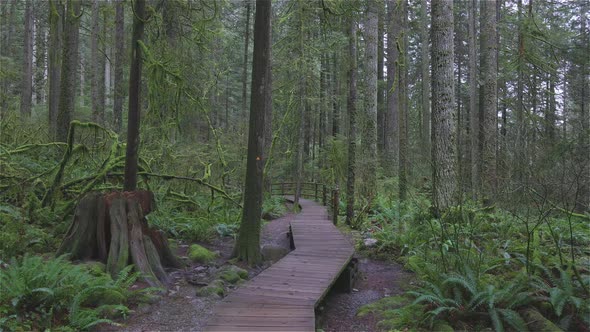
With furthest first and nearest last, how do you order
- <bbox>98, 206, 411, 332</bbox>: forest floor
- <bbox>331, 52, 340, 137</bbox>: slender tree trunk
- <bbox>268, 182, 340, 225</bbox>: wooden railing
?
<bbox>331, 52, 340, 137</bbox>: slender tree trunk
<bbox>268, 182, 340, 225</bbox>: wooden railing
<bbox>98, 206, 411, 332</bbox>: forest floor

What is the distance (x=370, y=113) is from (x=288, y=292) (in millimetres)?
10381

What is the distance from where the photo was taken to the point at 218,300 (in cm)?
570

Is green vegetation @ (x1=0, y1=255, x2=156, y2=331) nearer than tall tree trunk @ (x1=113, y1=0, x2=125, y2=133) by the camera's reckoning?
Yes

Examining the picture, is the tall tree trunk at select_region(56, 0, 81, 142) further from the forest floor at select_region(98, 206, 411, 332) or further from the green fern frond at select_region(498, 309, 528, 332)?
the green fern frond at select_region(498, 309, 528, 332)

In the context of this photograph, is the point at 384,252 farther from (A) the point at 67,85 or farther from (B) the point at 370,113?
(A) the point at 67,85

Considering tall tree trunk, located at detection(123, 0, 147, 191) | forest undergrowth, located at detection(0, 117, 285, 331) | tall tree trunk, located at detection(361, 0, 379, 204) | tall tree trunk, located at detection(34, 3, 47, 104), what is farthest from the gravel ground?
tall tree trunk, located at detection(34, 3, 47, 104)

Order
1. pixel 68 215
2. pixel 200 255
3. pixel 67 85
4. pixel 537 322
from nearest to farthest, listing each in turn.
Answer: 1. pixel 537 322
2. pixel 200 255
3. pixel 68 215
4. pixel 67 85

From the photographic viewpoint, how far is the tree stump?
19.6ft

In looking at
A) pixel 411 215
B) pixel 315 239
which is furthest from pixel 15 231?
pixel 411 215

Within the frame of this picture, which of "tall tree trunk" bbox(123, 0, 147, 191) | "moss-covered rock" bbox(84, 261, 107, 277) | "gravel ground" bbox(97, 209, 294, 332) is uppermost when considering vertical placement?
"tall tree trunk" bbox(123, 0, 147, 191)

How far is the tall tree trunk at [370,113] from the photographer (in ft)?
45.9

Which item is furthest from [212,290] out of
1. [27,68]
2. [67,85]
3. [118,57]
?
[27,68]

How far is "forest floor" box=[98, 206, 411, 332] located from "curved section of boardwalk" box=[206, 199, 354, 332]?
1.46 feet

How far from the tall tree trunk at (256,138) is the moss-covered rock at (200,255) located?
608 millimetres
